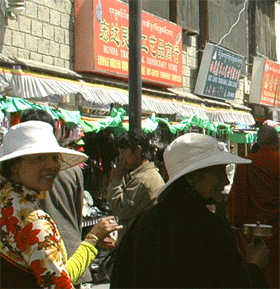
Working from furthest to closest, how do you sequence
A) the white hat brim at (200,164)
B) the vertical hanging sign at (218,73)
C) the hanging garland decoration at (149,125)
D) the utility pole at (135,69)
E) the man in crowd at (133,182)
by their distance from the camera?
the vertical hanging sign at (218,73), the hanging garland decoration at (149,125), the utility pole at (135,69), the man in crowd at (133,182), the white hat brim at (200,164)

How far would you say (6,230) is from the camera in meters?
2.66

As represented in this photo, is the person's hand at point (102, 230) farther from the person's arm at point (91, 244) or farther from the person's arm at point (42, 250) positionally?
the person's arm at point (42, 250)

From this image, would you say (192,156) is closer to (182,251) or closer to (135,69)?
(182,251)

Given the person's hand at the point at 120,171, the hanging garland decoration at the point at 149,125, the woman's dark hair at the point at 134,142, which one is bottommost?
the person's hand at the point at 120,171

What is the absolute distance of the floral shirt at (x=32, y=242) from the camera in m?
2.62

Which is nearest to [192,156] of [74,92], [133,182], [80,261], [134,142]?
[80,261]

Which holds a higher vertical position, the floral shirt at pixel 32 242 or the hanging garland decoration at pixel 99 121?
the hanging garland decoration at pixel 99 121

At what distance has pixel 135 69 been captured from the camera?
20.1ft

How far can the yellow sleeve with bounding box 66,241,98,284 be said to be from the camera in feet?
9.61

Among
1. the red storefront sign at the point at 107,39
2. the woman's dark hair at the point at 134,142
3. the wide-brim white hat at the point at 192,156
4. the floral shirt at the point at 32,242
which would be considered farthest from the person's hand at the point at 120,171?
the red storefront sign at the point at 107,39

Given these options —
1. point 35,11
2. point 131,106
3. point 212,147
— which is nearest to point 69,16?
point 35,11

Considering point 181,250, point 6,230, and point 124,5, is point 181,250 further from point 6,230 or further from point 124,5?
point 124,5

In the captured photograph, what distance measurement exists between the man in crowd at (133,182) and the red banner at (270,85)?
14.5 meters

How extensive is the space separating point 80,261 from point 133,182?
1906 millimetres
